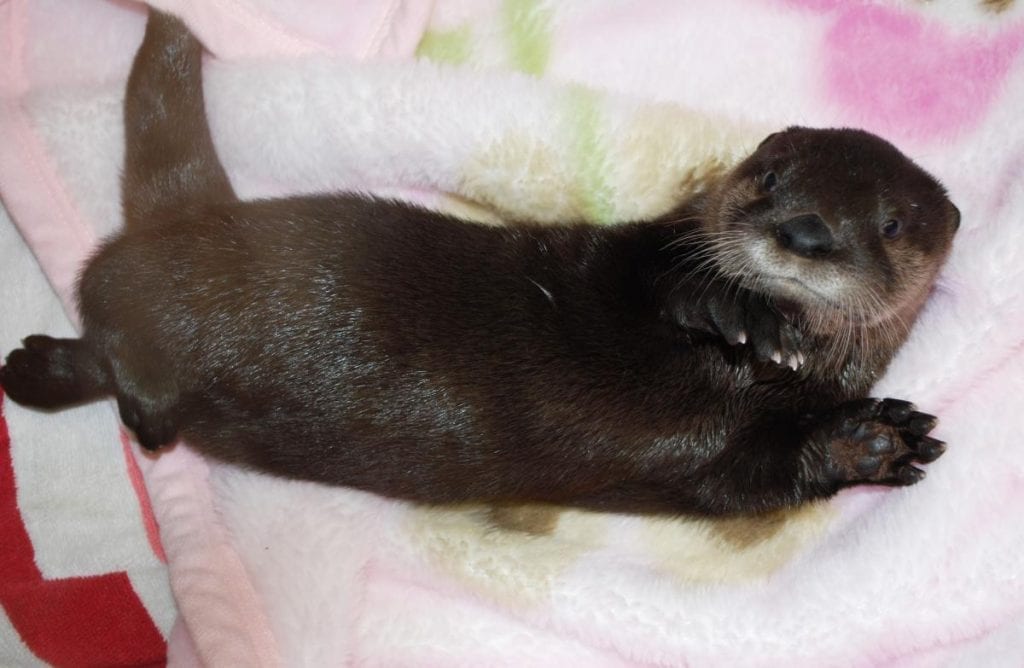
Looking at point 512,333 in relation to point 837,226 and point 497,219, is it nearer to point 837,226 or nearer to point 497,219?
point 497,219

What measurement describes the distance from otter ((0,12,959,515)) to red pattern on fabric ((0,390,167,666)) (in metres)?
0.31

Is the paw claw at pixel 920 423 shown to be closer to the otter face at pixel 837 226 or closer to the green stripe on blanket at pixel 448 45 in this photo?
the otter face at pixel 837 226

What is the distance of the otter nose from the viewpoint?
5.51 ft

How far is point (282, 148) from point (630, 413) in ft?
2.77

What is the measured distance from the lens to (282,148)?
2.11 m

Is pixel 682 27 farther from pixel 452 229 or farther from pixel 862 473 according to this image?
pixel 862 473

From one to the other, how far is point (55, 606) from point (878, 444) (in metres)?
1.59

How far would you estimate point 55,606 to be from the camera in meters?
2.14

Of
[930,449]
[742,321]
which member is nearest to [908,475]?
[930,449]

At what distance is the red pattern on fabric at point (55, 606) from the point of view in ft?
6.97

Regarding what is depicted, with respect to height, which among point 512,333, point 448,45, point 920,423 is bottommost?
point 512,333

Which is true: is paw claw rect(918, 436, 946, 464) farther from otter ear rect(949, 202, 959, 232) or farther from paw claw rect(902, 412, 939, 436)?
otter ear rect(949, 202, 959, 232)

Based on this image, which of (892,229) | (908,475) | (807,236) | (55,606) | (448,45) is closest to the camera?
(807,236)

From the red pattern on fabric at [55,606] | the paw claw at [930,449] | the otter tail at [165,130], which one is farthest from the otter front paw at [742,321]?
the red pattern on fabric at [55,606]
